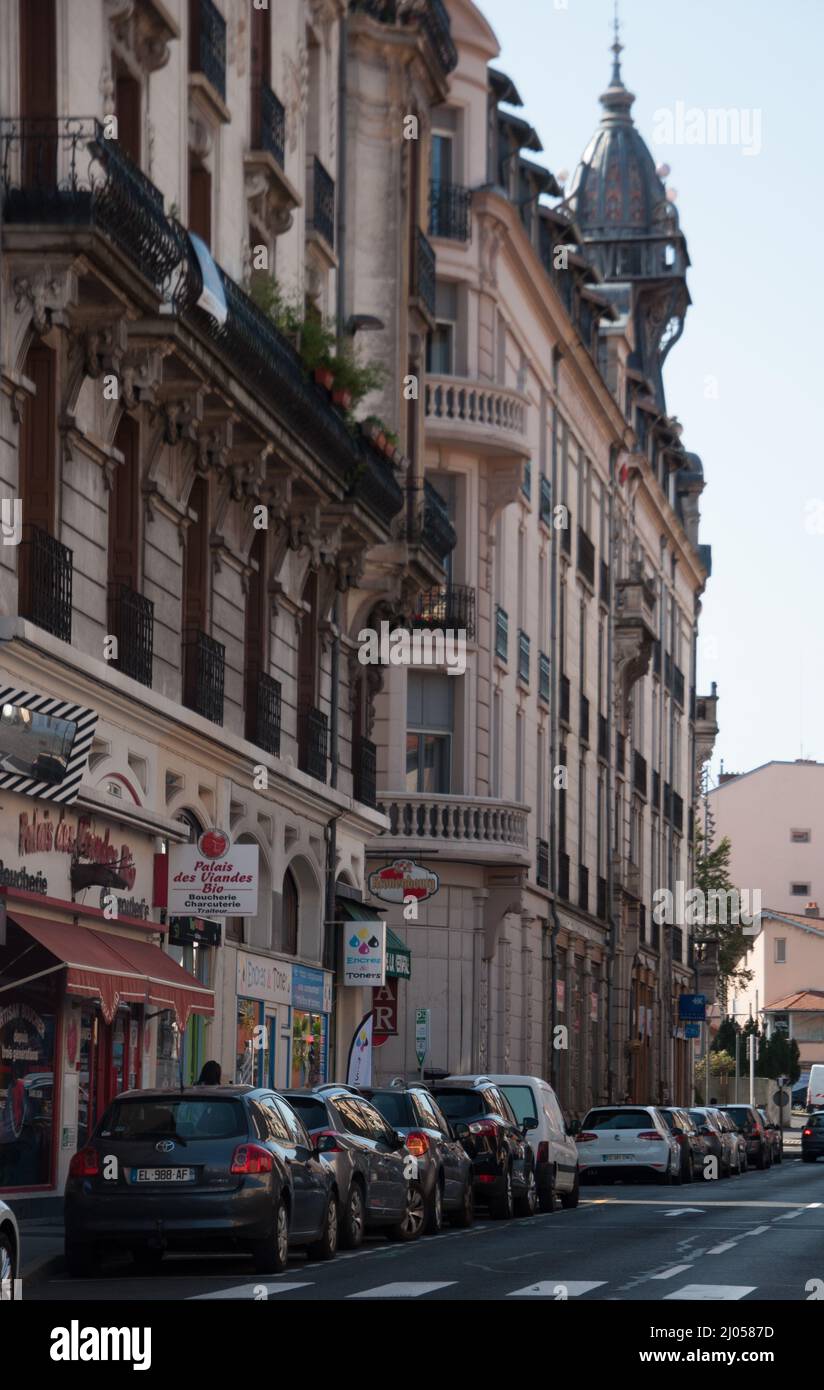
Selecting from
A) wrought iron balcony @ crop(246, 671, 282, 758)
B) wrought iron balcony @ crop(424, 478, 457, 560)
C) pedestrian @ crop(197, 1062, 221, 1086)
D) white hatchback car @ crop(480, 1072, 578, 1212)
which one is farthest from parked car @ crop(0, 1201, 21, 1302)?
wrought iron balcony @ crop(424, 478, 457, 560)

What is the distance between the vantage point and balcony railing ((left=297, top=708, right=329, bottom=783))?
119 feet

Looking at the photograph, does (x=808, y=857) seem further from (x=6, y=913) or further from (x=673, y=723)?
(x=6, y=913)

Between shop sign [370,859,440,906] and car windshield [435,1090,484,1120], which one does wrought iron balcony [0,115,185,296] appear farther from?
shop sign [370,859,440,906]

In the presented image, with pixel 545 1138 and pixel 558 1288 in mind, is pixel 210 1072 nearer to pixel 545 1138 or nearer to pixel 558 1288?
pixel 545 1138

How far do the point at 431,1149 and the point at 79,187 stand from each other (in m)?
9.63

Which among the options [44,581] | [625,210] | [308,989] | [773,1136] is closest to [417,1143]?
[44,581]

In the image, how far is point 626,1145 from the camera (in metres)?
42.6

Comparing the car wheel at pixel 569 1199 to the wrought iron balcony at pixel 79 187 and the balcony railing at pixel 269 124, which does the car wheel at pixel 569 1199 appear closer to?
the balcony railing at pixel 269 124

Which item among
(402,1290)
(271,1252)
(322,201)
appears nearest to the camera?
(402,1290)

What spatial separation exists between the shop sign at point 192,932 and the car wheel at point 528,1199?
14.7 feet

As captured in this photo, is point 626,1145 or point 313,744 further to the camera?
point 626,1145

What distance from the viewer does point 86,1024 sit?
87.3ft
